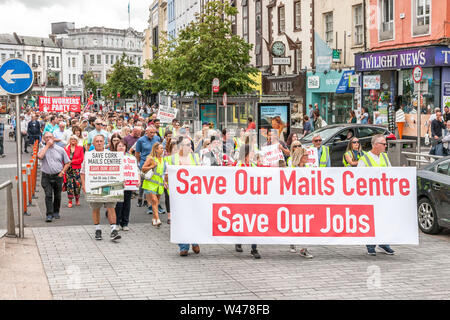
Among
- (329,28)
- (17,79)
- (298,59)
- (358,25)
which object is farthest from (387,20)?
(17,79)

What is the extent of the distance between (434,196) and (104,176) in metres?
5.51

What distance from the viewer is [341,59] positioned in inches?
1367

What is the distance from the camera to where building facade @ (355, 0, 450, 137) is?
87.3 feet

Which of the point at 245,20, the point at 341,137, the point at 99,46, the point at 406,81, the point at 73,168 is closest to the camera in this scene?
the point at 73,168

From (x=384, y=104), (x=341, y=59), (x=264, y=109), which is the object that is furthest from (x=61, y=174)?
(x=341, y=59)

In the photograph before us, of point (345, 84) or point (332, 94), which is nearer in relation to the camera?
point (345, 84)

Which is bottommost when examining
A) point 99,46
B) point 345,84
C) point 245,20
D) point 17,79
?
point 17,79

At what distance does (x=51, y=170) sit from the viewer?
13.0 m

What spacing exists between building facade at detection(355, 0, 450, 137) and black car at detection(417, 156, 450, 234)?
1345 cm

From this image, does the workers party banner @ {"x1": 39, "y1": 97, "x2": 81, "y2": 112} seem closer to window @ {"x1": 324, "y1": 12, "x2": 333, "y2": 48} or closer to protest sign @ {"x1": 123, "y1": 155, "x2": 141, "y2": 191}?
window @ {"x1": 324, "y1": 12, "x2": 333, "y2": 48}

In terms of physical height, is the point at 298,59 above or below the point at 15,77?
above

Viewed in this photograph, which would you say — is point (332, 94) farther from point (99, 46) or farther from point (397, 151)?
point (99, 46)

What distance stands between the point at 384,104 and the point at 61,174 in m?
20.8
